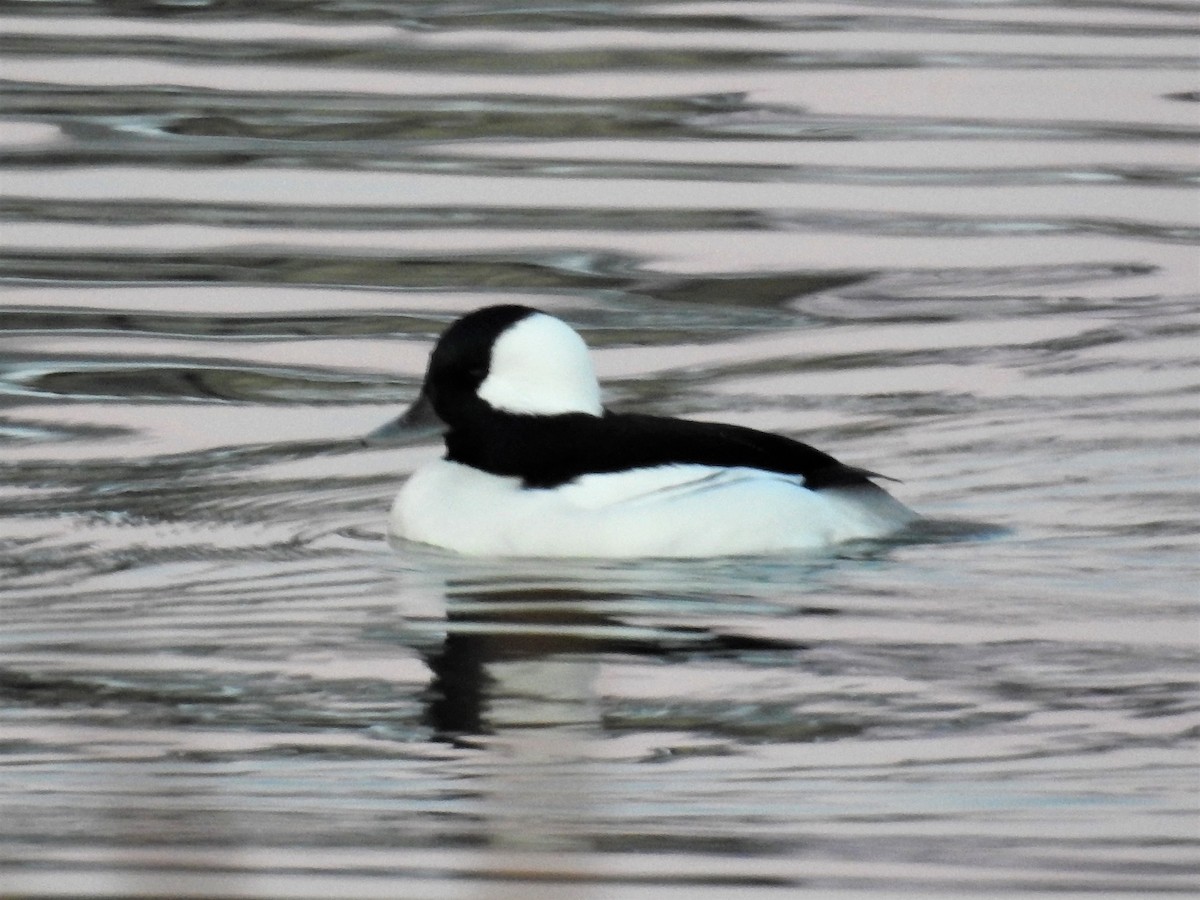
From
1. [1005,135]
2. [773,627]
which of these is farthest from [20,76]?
[773,627]

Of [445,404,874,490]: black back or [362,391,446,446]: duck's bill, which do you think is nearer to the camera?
[445,404,874,490]: black back

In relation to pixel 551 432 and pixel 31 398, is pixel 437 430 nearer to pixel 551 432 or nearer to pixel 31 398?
pixel 551 432

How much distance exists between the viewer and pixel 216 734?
255 inches

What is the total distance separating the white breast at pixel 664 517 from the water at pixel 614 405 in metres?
0.10

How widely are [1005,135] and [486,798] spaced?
9274mm

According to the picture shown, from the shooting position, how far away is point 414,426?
8664 millimetres

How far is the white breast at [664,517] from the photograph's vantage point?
8.17 meters

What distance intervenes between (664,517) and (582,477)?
0.26m

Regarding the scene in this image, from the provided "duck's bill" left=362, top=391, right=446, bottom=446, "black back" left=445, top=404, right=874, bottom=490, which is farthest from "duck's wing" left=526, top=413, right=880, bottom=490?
"duck's bill" left=362, top=391, right=446, bottom=446

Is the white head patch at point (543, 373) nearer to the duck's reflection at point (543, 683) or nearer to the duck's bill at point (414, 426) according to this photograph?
the duck's bill at point (414, 426)

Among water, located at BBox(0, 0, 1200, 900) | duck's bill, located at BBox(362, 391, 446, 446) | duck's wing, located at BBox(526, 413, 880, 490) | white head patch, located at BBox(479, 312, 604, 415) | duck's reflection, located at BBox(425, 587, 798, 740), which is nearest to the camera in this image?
water, located at BBox(0, 0, 1200, 900)

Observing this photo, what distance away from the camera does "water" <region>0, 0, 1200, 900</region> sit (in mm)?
5594

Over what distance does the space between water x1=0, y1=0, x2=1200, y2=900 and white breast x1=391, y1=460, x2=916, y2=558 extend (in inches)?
4.1

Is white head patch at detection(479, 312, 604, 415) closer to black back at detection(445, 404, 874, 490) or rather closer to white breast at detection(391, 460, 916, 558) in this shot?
black back at detection(445, 404, 874, 490)
